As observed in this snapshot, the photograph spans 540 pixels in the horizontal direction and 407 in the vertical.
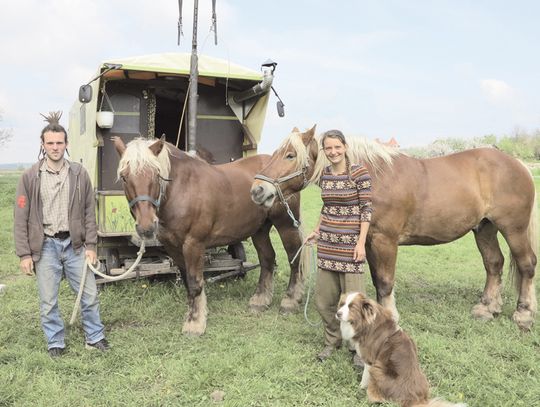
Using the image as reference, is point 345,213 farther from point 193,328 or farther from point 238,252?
point 238,252

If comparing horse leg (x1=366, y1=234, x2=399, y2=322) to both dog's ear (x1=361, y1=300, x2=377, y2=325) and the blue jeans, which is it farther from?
the blue jeans

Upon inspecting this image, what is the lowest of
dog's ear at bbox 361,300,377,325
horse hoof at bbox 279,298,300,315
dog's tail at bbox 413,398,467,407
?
horse hoof at bbox 279,298,300,315

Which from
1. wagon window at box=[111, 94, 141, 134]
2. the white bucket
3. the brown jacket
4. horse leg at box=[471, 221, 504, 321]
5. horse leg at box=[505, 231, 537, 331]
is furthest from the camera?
wagon window at box=[111, 94, 141, 134]

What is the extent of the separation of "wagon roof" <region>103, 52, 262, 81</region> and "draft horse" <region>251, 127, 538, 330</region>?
2168 millimetres

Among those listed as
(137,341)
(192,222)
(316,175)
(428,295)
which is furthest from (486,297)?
(137,341)

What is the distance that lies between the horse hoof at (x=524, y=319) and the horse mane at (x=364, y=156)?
207cm

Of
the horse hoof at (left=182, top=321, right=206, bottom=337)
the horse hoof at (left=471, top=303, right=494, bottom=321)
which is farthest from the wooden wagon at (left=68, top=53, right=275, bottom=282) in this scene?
the horse hoof at (left=471, top=303, right=494, bottom=321)

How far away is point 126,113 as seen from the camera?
6.46 m

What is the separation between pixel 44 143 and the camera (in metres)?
3.59

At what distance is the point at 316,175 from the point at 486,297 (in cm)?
255

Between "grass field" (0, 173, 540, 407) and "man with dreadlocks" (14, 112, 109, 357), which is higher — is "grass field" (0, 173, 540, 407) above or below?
below

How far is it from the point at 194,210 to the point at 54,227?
130 cm

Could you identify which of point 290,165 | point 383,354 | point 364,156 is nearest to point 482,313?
point 364,156

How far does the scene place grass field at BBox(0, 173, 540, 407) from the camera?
10.6 feet
